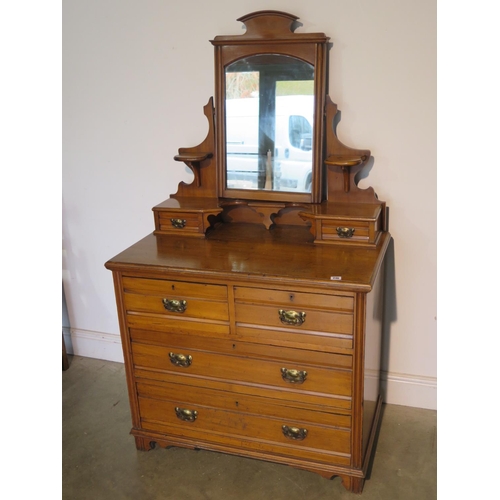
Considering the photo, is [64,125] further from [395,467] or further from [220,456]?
[395,467]

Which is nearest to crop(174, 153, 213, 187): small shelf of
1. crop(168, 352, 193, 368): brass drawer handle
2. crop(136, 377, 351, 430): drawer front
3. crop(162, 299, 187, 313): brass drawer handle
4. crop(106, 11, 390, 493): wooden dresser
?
crop(106, 11, 390, 493): wooden dresser

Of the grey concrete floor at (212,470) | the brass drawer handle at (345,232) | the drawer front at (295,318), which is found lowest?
the grey concrete floor at (212,470)

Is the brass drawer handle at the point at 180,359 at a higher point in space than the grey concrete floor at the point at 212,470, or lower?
higher

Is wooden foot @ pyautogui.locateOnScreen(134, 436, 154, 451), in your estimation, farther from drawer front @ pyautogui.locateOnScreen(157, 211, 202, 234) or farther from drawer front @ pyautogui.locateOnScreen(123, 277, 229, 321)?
drawer front @ pyautogui.locateOnScreen(157, 211, 202, 234)

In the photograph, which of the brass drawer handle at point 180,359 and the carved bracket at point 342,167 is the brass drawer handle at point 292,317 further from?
the carved bracket at point 342,167

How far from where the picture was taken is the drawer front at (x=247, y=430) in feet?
6.59

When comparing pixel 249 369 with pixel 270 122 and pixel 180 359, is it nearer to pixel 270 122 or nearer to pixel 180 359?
pixel 180 359

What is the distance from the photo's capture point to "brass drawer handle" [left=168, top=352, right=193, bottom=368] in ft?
6.88

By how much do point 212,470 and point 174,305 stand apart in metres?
0.71

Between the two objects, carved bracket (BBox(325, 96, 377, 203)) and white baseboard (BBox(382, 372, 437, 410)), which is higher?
carved bracket (BBox(325, 96, 377, 203))

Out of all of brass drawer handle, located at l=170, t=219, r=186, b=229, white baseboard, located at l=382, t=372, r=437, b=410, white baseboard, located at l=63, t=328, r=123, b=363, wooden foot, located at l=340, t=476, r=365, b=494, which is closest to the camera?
wooden foot, located at l=340, t=476, r=365, b=494

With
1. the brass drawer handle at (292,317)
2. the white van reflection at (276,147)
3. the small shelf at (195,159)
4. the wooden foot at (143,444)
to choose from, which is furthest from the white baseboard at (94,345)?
the brass drawer handle at (292,317)

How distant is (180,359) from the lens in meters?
2.11

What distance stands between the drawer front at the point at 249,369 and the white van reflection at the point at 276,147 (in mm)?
734
